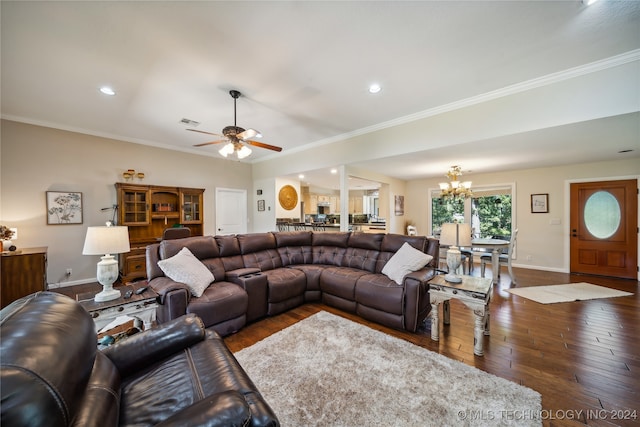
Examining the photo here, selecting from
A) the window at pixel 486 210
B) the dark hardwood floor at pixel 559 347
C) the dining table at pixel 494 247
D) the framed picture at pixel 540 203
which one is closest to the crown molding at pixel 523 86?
the dining table at pixel 494 247

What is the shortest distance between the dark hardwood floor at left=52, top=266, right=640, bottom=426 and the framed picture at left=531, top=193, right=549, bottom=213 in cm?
251

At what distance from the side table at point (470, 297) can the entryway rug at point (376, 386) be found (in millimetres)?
316

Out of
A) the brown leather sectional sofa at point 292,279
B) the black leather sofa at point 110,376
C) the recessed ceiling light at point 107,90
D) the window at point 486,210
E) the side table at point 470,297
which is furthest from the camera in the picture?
the window at point 486,210

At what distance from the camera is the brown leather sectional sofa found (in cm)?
258

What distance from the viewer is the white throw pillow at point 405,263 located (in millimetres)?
2967

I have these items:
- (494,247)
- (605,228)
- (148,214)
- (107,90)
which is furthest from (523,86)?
(148,214)

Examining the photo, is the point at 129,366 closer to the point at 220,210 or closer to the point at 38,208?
the point at 38,208

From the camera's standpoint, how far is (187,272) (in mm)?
2668

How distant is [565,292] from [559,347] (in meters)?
2.34

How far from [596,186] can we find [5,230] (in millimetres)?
10667

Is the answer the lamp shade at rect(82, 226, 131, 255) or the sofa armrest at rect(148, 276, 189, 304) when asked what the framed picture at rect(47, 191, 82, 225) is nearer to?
the sofa armrest at rect(148, 276, 189, 304)

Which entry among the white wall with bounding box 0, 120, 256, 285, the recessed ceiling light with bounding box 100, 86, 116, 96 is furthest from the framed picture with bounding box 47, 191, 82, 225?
the recessed ceiling light with bounding box 100, 86, 116, 96

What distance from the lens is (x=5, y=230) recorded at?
11.4ft

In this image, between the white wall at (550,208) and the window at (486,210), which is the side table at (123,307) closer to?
the window at (486,210)
